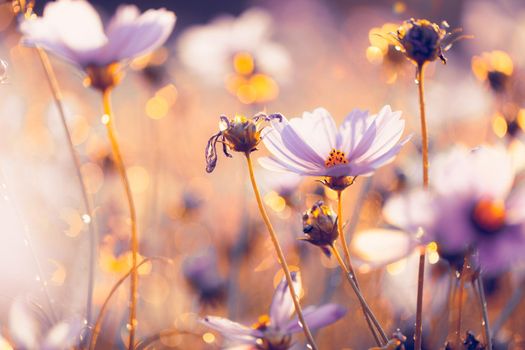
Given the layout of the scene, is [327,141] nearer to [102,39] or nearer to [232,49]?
[102,39]

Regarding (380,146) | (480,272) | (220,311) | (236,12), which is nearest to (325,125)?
(380,146)

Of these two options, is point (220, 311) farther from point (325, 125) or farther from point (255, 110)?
point (325, 125)

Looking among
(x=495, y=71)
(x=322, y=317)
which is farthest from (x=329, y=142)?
(x=495, y=71)

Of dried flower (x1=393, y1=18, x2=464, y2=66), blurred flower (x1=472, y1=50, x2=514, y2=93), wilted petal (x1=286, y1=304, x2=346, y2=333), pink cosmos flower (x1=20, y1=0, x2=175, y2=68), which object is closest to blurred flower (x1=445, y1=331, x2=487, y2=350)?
wilted petal (x1=286, y1=304, x2=346, y2=333)

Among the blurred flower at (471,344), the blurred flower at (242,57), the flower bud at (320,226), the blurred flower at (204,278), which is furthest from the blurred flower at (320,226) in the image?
the blurred flower at (242,57)

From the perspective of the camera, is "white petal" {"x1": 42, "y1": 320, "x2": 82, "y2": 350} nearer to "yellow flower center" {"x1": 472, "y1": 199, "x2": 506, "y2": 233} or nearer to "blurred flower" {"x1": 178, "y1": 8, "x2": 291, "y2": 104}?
"yellow flower center" {"x1": 472, "y1": 199, "x2": 506, "y2": 233}
